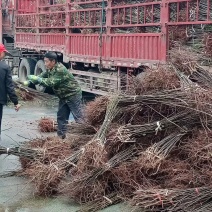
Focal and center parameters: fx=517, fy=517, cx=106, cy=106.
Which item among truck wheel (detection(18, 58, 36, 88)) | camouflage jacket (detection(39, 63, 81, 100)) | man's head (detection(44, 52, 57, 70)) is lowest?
truck wheel (detection(18, 58, 36, 88))

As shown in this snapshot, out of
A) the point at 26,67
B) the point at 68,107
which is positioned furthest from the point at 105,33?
the point at 26,67

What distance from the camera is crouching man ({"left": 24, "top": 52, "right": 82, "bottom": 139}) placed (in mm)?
8273

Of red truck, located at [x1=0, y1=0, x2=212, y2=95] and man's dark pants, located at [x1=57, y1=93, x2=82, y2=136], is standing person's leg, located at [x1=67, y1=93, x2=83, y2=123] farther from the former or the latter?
red truck, located at [x1=0, y1=0, x2=212, y2=95]

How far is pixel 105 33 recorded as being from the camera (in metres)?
12.5

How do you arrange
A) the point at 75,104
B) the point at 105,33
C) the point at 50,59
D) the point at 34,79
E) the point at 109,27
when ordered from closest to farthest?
the point at 34,79 < the point at 50,59 < the point at 75,104 < the point at 109,27 < the point at 105,33

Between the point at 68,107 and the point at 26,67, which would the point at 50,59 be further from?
the point at 26,67

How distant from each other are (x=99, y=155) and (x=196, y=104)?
120 centimetres

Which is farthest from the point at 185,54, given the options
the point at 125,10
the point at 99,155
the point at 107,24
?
the point at 107,24

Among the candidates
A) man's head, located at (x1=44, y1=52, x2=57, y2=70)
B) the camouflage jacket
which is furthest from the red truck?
man's head, located at (x1=44, y1=52, x2=57, y2=70)

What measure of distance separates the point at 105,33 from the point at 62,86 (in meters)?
4.31

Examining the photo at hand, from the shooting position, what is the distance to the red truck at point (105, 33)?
988cm

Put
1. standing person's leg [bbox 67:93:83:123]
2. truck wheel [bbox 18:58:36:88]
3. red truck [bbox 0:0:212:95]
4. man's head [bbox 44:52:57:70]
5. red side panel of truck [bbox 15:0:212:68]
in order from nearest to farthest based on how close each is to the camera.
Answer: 1. man's head [bbox 44:52:57:70]
2. standing person's leg [bbox 67:93:83:123]
3. red truck [bbox 0:0:212:95]
4. red side panel of truck [bbox 15:0:212:68]
5. truck wheel [bbox 18:58:36:88]

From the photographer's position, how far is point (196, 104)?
18.5ft

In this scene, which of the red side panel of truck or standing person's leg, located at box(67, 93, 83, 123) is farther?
the red side panel of truck
